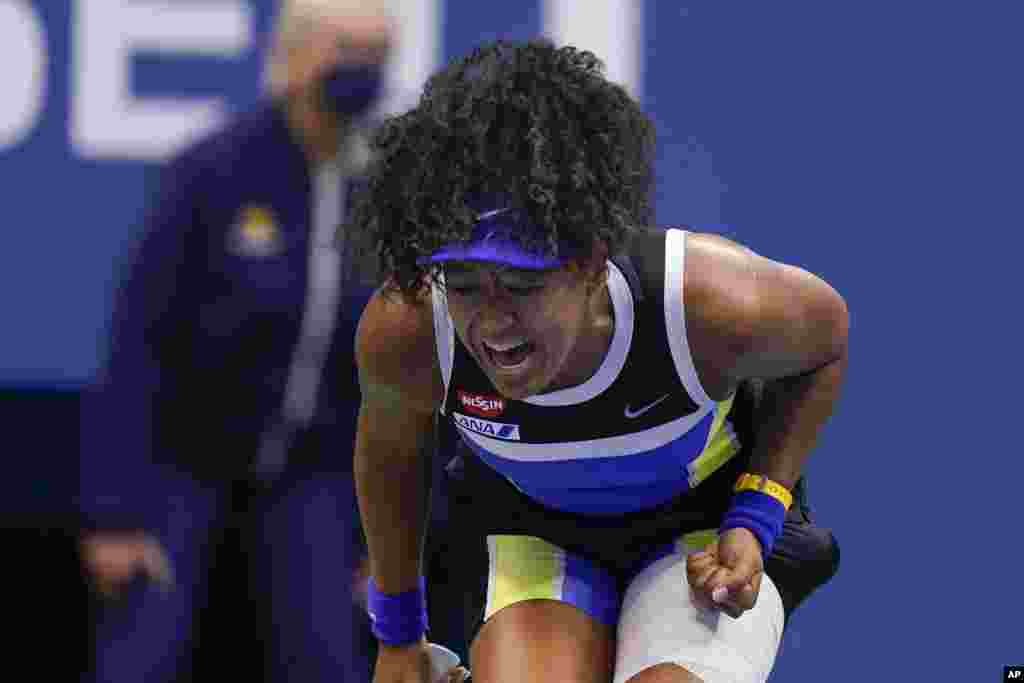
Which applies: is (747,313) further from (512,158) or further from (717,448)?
→ (512,158)

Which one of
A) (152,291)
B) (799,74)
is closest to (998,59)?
(799,74)

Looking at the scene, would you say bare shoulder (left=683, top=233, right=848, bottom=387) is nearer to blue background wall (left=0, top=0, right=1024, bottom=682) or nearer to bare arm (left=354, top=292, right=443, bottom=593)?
bare arm (left=354, top=292, right=443, bottom=593)

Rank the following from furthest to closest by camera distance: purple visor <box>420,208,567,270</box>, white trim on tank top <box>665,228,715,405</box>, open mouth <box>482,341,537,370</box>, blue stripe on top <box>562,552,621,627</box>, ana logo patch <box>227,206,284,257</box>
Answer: ana logo patch <box>227,206,284,257</box>, blue stripe on top <box>562,552,621,627</box>, white trim on tank top <box>665,228,715,405</box>, open mouth <box>482,341,537,370</box>, purple visor <box>420,208,567,270</box>

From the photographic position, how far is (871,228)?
4348 millimetres

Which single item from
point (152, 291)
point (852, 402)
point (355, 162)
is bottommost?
point (852, 402)

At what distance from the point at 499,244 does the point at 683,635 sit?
692 mm

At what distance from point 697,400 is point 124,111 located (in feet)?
7.42

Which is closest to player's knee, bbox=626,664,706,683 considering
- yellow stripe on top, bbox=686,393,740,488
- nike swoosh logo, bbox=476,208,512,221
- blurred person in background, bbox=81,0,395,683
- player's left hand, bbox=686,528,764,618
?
player's left hand, bbox=686,528,764,618

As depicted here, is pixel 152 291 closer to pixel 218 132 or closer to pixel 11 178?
pixel 218 132

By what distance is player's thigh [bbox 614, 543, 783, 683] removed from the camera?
2.40 m

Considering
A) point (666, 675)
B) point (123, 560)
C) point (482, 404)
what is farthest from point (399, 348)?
point (123, 560)

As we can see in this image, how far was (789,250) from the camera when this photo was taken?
4.32m

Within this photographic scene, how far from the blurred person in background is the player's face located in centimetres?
140

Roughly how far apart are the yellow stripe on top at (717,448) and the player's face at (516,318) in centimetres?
35
